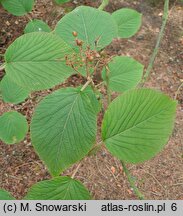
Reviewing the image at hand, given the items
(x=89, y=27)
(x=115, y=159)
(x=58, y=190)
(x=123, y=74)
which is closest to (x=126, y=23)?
(x=123, y=74)

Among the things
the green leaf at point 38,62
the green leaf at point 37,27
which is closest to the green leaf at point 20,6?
the green leaf at point 37,27

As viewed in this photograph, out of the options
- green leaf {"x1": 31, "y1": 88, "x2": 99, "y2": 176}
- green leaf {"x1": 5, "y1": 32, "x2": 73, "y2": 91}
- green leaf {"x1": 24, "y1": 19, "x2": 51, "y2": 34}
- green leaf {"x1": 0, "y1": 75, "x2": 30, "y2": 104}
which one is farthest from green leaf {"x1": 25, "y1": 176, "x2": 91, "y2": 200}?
green leaf {"x1": 24, "y1": 19, "x2": 51, "y2": 34}

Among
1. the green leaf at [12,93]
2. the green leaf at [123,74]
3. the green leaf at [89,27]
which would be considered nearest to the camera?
the green leaf at [89,27]

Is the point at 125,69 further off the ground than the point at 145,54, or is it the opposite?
the point at 125,69

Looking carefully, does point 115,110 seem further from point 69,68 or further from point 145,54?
point 145,54

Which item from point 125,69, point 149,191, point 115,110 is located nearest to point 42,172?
point 149,191

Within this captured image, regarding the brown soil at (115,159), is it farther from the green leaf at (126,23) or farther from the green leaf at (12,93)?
the green leaf at (126,23)

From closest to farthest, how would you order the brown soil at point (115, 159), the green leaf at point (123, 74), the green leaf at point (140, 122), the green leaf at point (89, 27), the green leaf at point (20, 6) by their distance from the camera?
1. the green leaf at point (140, 122)
2. the green leaf at point (89, 27)
3. the green leaf at point (123, 74)
4. the green leaf at point (20, 6)
5. the brown soil at point (115, 159)

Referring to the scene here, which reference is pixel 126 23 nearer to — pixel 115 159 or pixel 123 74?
pixel 123 74
